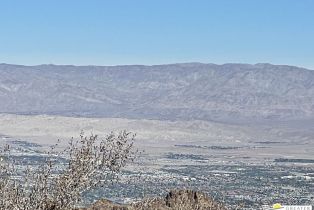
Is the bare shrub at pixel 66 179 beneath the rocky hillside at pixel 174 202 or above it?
above

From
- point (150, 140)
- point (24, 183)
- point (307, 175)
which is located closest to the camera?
point (24, 183)

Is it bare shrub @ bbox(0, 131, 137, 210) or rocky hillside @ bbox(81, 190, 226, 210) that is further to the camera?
rocky hillside @ bbox(81, 190, 226, 210)

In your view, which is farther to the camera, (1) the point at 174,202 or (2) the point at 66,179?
(1) the point at 174,202

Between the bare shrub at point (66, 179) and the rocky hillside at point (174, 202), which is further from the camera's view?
the rocky hillside at point (174, 202)

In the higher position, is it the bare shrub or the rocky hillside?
the bare shrub

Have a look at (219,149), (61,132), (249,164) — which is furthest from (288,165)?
(61,132)

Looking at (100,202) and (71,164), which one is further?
(100,202)

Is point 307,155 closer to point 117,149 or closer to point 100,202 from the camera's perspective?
point 100,202

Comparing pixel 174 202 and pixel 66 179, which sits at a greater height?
pixel 66 179
